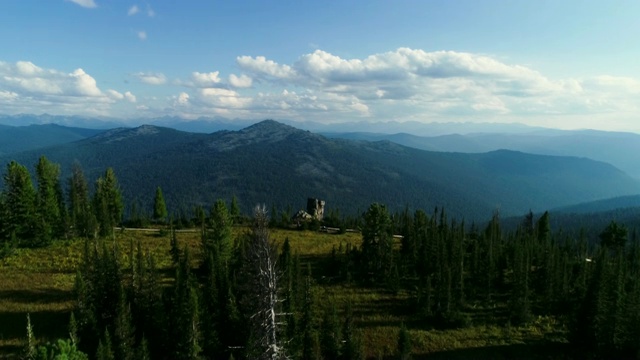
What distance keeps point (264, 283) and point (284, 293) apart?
34.2 metres

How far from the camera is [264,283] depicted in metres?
14.6

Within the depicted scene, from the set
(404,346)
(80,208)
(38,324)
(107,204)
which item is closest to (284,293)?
(404,346)

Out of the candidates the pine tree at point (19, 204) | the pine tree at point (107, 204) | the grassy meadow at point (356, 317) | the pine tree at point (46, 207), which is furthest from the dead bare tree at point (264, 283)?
the pine tree at point (107, 204)

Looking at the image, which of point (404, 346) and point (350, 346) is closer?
point (350, 346)

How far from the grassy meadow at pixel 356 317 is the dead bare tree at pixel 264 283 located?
40309mm

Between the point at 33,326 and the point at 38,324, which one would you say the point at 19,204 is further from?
the point at 33,326

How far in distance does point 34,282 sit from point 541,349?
76493 mm

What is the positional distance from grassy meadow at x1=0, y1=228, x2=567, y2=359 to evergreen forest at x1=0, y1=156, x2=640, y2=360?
0.91ft

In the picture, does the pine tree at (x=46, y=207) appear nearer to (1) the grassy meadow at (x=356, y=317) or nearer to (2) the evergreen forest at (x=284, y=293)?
(2) the evergreen forest at (x=284, y=293)

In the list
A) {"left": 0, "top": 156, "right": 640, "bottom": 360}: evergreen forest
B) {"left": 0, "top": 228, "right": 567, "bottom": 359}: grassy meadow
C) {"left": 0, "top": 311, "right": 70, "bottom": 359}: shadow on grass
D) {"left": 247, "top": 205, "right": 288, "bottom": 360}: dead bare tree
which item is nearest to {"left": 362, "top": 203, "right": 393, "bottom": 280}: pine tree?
{"left": 0, "top": 156, "right": 640, "bottom": 360}: evergreen forest

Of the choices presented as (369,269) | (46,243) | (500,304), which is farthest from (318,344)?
(46,243)

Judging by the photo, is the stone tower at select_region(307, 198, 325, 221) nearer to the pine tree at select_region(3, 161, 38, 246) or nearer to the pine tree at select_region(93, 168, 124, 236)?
the pine tree at select_region(93, 168, 124, 236)

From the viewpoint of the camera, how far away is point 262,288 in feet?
48.3

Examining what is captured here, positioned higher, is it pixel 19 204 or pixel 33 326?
pixel 19 204
